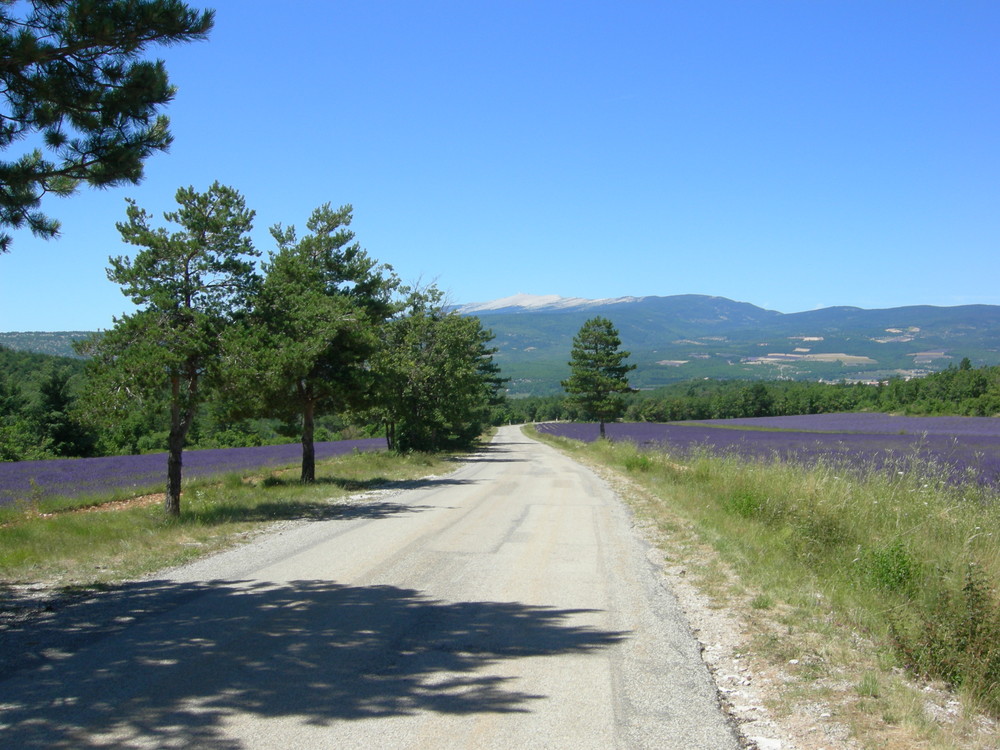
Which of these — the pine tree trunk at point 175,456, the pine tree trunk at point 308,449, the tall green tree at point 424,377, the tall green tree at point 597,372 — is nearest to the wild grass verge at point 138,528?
the pine tree trunk at point 175,456

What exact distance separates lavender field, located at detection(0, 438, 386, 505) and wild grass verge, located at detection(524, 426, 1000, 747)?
16.4 metres

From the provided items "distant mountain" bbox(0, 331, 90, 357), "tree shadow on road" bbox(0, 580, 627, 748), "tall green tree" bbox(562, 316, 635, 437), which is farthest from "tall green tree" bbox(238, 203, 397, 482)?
"distant mountain" bbox(0, 331, 90, 357)

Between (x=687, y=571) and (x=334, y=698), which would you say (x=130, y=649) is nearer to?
(x=334, y=698)

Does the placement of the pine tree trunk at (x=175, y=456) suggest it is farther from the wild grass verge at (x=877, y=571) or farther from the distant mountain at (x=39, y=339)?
the distant mountain at (x=39, y=339)

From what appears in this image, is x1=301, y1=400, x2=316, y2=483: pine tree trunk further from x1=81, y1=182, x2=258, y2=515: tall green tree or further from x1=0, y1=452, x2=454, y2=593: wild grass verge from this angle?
x1=81, y1=182, x2=258, y2=515: tall green tree

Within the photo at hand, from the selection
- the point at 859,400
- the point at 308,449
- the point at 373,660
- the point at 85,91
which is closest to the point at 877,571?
the point at 373,660

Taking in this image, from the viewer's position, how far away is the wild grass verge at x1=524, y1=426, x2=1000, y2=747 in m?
5.41

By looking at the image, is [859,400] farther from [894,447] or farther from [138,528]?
[138,528]

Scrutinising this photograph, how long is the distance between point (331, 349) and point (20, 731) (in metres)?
18.3

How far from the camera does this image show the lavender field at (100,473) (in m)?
20.8

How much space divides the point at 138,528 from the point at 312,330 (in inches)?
318

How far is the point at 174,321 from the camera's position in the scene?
52.2 feet

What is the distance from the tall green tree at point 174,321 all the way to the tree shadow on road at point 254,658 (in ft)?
25.7

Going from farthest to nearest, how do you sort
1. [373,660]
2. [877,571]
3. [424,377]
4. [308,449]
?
[424,377], [308,449], [877,571], [373,660]
